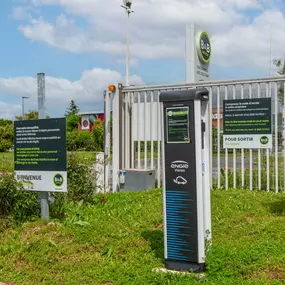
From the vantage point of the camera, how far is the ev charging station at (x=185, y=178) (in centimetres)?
470

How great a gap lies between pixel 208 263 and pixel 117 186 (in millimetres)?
6079

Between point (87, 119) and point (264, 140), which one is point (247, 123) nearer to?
point (264, 140)

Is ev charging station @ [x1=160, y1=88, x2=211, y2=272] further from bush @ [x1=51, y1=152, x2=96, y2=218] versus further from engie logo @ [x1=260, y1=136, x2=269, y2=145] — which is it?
engie logo @ [x1=260, y1=136, x2=269, y2=145]

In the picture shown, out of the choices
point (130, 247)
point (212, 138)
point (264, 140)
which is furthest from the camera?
point (212, 138)

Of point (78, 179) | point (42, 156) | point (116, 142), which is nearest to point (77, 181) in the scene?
point (78, 179)

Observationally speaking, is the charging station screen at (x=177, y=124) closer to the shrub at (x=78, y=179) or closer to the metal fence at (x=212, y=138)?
the shrub at (x=78, y=179)

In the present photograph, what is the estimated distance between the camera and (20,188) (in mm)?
7023

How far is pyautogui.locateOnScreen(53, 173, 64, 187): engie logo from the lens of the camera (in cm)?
675

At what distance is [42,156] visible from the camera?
693 cm

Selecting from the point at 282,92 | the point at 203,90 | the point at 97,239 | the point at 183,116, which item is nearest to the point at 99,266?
the point at 97,239

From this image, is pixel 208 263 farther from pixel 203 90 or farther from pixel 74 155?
pixel 74 155

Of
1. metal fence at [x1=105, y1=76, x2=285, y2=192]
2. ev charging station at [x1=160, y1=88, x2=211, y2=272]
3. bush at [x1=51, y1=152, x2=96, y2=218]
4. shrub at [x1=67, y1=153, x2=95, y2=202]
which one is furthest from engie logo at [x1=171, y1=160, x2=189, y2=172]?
metal fence at [x1=105, y1=76, x2=285, y2=192]

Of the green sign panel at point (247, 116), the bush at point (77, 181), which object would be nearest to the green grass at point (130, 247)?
the bush at point (77, 181)

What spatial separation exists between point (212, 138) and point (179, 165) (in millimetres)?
5485
